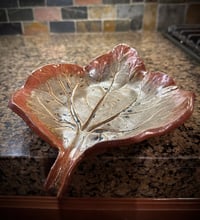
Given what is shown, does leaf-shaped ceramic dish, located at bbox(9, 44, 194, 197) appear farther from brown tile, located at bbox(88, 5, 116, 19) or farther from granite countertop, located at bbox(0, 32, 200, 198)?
brown tile, located at bbox(88, 5, 116, 19)

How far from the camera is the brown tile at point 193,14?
1.04m

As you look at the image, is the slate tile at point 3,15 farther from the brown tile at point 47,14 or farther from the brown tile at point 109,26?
the brown tile at point 109,26


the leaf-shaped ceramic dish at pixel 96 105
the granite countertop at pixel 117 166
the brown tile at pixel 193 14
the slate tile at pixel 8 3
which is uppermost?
the slate tile at pixel 8 3

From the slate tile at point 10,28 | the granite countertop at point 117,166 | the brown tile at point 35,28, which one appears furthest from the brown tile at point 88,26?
the granite countertop at point 117,166

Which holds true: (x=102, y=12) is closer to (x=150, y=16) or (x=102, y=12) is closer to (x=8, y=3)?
(x=150, y=16)

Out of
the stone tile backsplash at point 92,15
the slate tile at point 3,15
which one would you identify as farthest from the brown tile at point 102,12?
the slate tile at point 3,15

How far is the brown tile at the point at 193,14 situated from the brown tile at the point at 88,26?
412mm

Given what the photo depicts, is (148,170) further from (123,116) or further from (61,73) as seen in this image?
(61,73)

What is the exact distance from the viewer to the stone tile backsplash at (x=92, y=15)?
103 cm

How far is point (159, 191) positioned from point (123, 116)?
0.14 meters

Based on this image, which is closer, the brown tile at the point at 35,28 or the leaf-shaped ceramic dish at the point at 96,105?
the leaf-shaped ceramic dish at the point at 96,105

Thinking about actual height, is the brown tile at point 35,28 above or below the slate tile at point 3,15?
below

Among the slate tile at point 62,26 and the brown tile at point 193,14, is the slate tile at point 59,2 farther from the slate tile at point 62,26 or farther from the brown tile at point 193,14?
the brown tile at point 193,14

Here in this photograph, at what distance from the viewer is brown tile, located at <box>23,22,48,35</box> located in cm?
107
